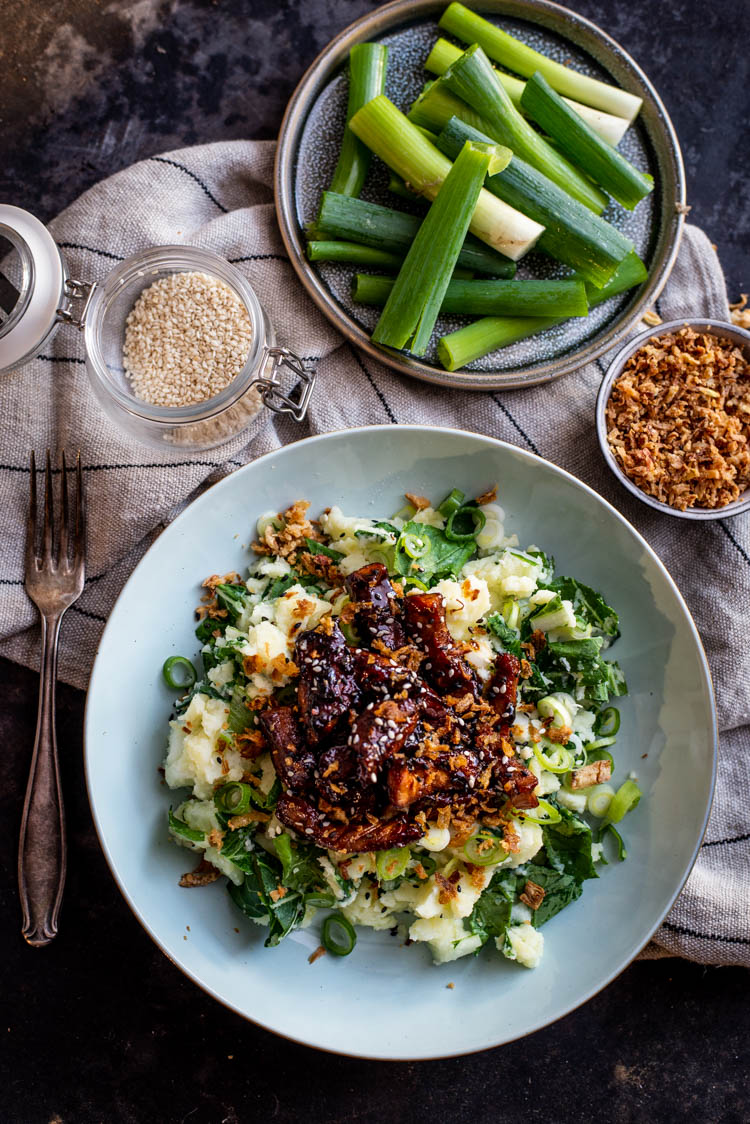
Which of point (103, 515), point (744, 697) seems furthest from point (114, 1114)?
point (744, 697)

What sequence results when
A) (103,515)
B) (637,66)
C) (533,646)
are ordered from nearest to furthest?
(533,646) < (103,515) < (637,66)

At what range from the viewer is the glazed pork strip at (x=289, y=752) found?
2469 mm

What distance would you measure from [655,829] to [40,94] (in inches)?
149

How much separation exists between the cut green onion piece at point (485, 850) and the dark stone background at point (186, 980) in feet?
3.62

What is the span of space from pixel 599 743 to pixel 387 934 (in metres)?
1.03

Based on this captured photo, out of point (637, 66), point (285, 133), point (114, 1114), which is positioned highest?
point (637, 66)

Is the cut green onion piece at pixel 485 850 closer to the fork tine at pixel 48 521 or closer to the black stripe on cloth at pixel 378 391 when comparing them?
the black stripe on cloth at pixel 378 391

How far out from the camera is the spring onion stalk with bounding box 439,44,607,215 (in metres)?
3.00

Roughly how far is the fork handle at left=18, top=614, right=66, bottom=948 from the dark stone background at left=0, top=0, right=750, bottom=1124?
13 cm

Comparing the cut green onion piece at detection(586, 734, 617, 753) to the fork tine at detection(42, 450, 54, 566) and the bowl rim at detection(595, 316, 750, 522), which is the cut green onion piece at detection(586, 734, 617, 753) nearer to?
the bowl rim at detection(595, 316, 750, 522)

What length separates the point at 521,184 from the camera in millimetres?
3053

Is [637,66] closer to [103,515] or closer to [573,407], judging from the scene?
[573,407]

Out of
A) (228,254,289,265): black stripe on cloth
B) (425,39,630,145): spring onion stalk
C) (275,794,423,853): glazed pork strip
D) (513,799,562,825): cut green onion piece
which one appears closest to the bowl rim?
(425,39,630,145): spring onion stalk

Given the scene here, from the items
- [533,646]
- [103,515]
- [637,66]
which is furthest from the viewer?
[637,66]
